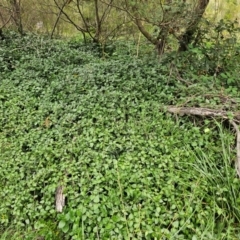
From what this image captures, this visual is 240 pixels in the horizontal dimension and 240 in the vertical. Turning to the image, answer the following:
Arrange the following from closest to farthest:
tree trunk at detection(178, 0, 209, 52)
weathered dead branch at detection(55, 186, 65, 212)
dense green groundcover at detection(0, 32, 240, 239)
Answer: dense green groundcover at detection(0, 32, 240, 239)
weathered dead branch at detection(55, 186, 65, 212)
tree trunk at detection(178, 0, 209, 52)

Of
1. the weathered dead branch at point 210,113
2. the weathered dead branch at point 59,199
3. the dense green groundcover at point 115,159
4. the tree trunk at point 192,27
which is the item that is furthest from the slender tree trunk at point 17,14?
the weathered dead branch at point 59,199

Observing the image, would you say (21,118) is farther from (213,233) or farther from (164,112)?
(213,233)

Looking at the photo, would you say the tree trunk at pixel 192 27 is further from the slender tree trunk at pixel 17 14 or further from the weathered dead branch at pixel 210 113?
the slender tree trunk at pixel 17 14

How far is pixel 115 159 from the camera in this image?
2439 mm

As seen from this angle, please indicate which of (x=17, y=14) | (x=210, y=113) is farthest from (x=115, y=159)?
(x=17, y=14)

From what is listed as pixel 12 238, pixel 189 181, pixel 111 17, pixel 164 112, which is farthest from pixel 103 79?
pixel 111 17

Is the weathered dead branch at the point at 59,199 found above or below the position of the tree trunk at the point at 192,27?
below

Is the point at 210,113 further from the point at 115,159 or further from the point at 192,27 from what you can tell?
the point at 192,27

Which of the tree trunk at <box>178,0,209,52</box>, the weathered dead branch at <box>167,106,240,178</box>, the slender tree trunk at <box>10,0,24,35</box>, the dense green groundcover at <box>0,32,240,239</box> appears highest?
the tree trunk at <box>178,0,209,52</box>

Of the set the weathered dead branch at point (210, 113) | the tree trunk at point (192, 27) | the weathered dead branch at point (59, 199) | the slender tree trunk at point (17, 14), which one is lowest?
the weathered dead branch at point (59, 199)

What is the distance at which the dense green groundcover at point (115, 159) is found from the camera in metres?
2.00

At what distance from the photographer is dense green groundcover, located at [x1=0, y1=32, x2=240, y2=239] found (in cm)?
200

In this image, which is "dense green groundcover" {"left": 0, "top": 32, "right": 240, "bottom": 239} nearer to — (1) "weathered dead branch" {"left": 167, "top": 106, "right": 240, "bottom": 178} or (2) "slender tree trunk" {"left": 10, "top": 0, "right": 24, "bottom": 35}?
(1) "weathered dead branch" {"left": 167, "top": 106, "right": 240, "bottom": 178}

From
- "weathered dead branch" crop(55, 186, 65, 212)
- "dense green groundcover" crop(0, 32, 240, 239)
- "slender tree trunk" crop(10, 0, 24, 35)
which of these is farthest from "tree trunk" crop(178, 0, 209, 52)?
"slender tree trunk" crop(10, 0, 24, 35)
